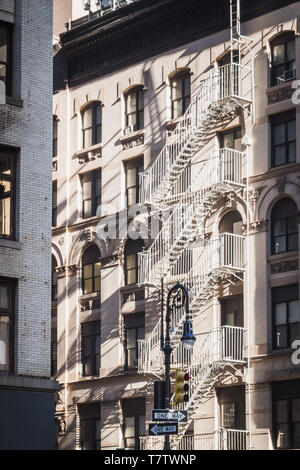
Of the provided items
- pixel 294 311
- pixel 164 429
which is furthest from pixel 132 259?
pixel 164 429

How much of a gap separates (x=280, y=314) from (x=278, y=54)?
10.5m

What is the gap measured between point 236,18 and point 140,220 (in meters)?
9.82

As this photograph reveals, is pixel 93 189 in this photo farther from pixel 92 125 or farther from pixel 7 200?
pixel 7 200

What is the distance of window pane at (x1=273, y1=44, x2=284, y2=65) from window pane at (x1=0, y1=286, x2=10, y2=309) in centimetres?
2221

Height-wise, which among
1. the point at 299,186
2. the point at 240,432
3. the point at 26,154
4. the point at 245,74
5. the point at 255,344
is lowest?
the point at 240,432

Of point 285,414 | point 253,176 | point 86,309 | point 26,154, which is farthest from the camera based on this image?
point 86,309

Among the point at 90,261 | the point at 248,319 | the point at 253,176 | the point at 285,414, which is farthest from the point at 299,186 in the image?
the point at 90,261

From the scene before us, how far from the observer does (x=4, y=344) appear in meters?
27.5

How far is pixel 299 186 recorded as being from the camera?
44.7 meters

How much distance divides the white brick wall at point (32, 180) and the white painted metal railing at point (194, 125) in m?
17.8

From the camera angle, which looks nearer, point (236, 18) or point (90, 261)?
point (236, 18)

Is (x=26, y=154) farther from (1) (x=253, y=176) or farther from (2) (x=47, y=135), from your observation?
(1) (x=253, y=176)

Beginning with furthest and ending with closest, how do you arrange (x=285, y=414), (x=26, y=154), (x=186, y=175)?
(x=186, y=175), (x=285, y=414), (x=26, y=154)

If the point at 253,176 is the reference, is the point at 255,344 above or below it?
below
